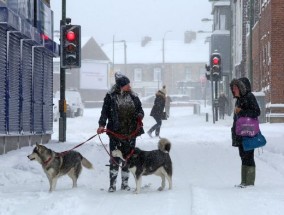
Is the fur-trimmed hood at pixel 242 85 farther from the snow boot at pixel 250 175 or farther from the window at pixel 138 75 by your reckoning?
the window at pixel 138 75

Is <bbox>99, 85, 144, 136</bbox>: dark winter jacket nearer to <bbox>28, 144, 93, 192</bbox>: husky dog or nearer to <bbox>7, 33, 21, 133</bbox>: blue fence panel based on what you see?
<bbox>28, 144, 93, 192</bbox>: husky dog

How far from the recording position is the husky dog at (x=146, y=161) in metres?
9.64

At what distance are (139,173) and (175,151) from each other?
8.30 m

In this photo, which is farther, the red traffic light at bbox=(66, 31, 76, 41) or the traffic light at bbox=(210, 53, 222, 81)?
the traffic light at bbox=(210, 53, 222, 81)

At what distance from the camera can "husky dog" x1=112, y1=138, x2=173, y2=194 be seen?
964 centimetres

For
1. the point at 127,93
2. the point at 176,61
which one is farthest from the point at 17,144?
the point at 176,61

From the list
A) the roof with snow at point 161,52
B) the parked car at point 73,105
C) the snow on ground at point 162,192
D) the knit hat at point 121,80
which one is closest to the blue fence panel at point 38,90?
the snow on ground at point 162,192

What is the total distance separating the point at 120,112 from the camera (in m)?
10.1

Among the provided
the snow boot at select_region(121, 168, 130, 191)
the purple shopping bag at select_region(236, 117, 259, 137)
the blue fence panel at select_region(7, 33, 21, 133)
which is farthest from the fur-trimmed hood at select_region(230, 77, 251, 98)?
the blue fence panel at select_region(7, 33, 21, 133)

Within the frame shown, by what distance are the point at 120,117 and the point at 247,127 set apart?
6.30 feet

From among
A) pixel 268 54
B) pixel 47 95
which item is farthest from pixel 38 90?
pixel 268 54

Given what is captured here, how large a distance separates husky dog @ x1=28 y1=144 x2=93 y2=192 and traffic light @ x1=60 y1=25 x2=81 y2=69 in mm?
7954

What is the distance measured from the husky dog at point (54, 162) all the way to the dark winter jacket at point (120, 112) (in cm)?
80

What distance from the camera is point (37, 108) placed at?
63.0ft
